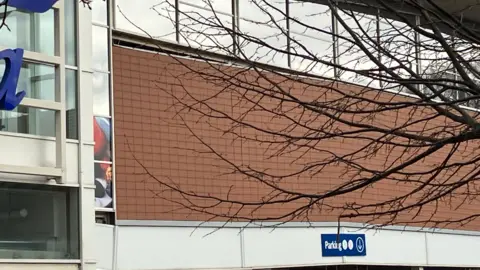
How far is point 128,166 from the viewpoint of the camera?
18312 millimetres

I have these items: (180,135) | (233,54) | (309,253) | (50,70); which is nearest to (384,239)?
(309,253)

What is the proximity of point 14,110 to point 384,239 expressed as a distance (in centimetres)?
1086

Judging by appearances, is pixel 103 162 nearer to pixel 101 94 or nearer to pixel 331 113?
pixel 101 94

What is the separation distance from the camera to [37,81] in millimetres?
15438

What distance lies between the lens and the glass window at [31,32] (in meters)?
15.1

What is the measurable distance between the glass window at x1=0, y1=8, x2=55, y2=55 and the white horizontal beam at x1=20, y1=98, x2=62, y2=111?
0.88 metres

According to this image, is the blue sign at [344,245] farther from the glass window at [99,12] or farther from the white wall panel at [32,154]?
the white wall panel at [32,154]

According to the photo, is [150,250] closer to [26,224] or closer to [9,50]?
[26,224]

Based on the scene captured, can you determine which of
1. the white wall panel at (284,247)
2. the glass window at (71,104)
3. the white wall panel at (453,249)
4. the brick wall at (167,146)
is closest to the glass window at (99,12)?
the brick wall at (167,146)

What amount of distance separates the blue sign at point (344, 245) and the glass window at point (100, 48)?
663cm

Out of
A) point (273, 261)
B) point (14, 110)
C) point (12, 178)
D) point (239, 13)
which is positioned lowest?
point (273, 261)

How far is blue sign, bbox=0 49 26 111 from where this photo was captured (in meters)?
14.3

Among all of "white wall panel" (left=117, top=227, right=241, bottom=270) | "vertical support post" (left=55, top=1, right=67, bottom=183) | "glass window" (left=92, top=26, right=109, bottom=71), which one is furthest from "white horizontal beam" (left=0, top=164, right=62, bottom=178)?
"glass window" (left=92, top=26, right=109, bottom=71)

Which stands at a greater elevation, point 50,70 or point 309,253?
point 50,70
